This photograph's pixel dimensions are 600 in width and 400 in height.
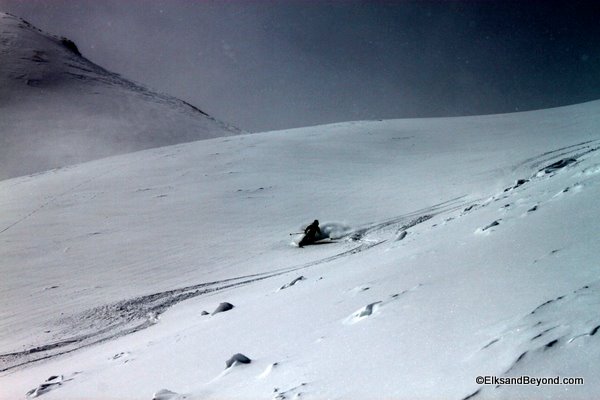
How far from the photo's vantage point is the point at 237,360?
1.90m

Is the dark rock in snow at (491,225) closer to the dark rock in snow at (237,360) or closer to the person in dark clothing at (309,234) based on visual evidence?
the dark rock in snow at (237,360)

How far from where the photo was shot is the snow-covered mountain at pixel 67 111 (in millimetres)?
21328

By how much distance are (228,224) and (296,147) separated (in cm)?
433

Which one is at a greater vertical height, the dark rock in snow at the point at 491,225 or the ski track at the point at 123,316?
the dark rock in snow at the point at 491,225

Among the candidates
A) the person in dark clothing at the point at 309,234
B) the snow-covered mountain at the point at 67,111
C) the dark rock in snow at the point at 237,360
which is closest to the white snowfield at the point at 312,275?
the dark rock in snow at the point at 237,360

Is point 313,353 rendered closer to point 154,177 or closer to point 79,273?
point 79,273

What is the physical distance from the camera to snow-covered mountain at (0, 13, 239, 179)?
2133cm

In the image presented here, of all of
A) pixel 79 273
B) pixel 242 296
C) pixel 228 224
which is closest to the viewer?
pixel 242 296

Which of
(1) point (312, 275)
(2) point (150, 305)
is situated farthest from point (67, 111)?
(1) point (312, 275)

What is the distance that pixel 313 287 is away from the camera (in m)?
2.98

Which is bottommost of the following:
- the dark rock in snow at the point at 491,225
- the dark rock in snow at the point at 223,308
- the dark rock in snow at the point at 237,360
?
the dark rock in snow at the point at 237,360

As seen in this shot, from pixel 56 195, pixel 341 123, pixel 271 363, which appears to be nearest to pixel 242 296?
pixel 271 363

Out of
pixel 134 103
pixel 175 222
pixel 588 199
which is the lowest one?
pixel 588 199

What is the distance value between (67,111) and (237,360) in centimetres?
2774
